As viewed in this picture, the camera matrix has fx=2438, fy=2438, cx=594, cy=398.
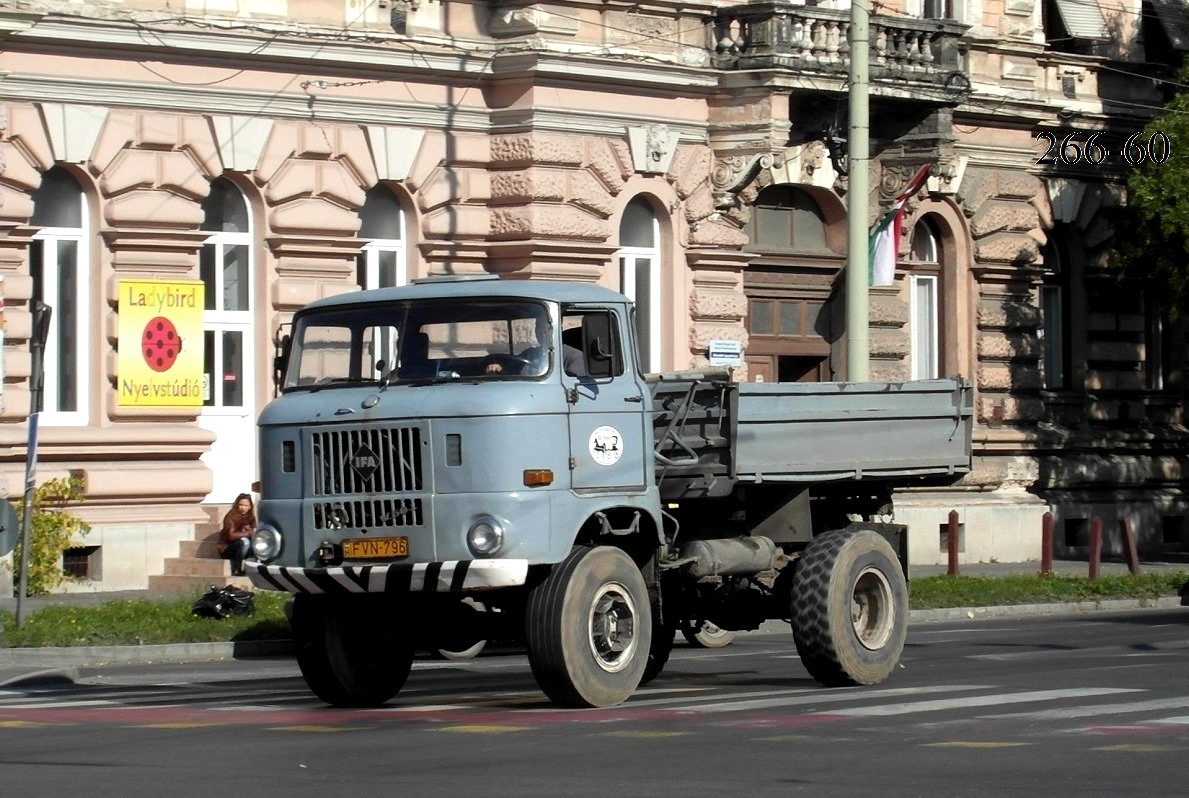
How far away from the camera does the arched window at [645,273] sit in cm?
3164

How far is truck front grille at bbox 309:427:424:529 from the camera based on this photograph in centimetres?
1478

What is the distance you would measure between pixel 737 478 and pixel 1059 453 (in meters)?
22.2

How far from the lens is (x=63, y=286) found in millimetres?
27047

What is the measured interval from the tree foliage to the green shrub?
16.5 m

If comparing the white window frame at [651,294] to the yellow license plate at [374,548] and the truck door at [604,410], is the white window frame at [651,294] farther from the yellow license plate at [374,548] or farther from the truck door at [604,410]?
the yellow license plate at [374,548]

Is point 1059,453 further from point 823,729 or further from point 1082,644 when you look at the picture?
point 823,729

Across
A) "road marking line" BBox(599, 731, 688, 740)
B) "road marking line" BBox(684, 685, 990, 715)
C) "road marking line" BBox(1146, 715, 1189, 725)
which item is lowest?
"road marking line" BBox(684, 685, 990, 715)

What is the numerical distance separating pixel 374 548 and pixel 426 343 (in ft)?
4.56

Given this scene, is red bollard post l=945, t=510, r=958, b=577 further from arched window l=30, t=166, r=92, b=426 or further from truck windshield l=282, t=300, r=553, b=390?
truck windshield l=282, t=300, r=553, b=390

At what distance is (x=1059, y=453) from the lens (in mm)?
37438

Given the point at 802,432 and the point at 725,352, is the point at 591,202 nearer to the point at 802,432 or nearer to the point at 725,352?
the point at 725,352

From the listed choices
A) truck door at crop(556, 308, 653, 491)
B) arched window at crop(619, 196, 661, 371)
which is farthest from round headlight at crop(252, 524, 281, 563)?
arched window at crop(619, 196, 661, 371)

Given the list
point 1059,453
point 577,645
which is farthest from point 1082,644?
point 1059,453

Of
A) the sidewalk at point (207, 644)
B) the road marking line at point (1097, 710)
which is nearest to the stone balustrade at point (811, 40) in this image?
the sidewalk at point (207, 644)
